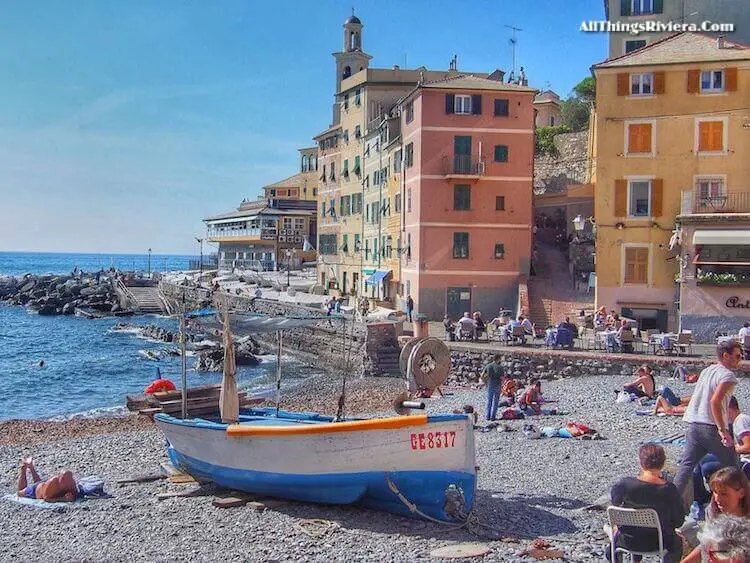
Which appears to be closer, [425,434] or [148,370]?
[425,434]

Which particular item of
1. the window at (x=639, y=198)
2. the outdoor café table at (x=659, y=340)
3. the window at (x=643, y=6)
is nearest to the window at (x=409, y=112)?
the window at (x=639, y=198)

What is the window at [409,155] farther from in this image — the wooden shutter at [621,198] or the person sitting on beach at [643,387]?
the person sitting on beach at [643,387]

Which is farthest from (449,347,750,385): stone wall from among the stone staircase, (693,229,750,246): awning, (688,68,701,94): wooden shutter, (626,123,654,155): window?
(688,68,701,94): wooden shutter

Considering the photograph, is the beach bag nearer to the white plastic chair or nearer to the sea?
the white plastic chair

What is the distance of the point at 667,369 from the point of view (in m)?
26.3

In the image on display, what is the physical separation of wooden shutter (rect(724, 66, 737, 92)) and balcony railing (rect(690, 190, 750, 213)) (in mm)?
4411

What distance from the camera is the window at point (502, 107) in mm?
40219

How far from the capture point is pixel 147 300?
7869 centimetres

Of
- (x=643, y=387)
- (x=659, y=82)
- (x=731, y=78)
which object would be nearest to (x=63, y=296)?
(x=659, y=82)

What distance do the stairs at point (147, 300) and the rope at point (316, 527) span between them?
218ft

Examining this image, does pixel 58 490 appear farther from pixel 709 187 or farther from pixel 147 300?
pixel 147 300

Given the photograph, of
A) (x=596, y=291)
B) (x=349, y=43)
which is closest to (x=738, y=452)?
(x=596, y=291)

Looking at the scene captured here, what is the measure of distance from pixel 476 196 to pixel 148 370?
19040 mm

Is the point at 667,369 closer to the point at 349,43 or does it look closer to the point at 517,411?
the point at 517,411
